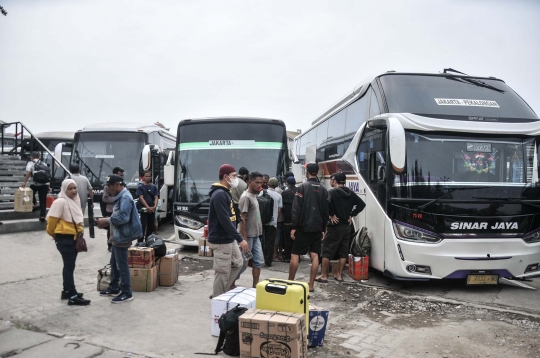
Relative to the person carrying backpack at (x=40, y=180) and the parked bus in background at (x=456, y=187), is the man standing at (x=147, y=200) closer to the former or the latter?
the person carrying backpack at (x=40, y=180)

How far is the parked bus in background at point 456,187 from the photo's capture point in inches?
308

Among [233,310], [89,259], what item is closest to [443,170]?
[233,310]

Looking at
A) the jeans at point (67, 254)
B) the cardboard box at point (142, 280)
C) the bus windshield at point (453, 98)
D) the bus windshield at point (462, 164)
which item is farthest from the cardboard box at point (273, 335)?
the bus windshield at point (453, 98)

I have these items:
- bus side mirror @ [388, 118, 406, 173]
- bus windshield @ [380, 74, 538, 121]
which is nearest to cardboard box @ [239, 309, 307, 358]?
bus side mirror @ [388, 118, 406, 173]

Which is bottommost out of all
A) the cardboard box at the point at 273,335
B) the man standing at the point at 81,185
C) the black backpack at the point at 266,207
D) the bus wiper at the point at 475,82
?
the cardboard box at the point at 273,335

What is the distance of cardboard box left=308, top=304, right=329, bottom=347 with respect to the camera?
5094 mm

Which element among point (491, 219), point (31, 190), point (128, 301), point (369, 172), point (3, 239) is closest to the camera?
point (128, 301)

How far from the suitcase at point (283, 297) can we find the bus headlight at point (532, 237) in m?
5.13

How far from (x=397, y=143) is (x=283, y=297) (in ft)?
13.4

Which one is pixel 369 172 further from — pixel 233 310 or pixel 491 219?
pixel 233 310

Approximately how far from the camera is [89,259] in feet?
32.8

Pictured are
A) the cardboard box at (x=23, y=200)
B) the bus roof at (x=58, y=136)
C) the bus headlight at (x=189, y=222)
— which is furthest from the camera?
the bus roof at (x=58, y=136)

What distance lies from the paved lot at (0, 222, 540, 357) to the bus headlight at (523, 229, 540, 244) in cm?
90

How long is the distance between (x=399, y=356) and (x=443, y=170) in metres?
3.93
